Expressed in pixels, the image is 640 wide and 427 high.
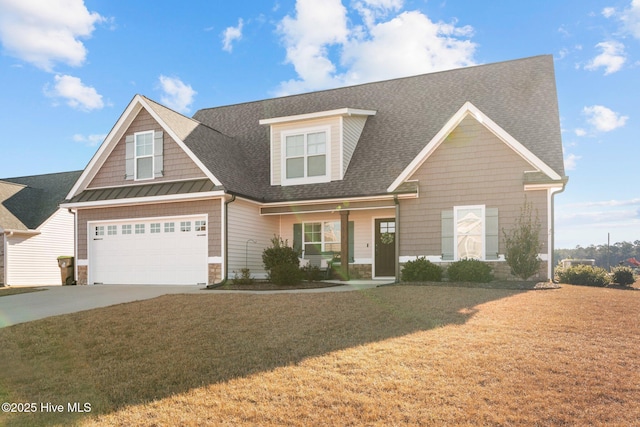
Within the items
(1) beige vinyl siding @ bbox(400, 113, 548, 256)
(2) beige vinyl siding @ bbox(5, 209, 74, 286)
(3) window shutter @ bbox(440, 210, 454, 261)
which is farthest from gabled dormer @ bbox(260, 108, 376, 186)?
(2) beige vinyl siding @ bbox(5, 209, 74, 286)

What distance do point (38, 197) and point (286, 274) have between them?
19.1 meters

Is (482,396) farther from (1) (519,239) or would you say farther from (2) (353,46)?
(2) (353,46)

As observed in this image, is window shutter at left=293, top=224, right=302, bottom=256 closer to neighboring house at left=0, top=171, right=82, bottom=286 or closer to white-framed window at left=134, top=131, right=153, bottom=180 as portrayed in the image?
white-framed window at left=134, top=131, right=153, bottom=180

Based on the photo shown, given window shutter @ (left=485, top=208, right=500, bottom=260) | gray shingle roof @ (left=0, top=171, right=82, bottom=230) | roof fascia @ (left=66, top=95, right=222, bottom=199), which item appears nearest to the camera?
window shutter @ (left=485, top=208, right=500, bottom=260)

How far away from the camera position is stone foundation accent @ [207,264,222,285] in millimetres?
15625

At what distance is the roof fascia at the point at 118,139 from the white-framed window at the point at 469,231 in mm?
7926

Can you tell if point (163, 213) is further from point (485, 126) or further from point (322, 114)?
point (485, 126)

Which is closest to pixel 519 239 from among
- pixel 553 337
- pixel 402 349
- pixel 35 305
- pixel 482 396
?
pixel 553 337

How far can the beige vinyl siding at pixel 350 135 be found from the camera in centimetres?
1770

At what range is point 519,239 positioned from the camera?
13.6 meters

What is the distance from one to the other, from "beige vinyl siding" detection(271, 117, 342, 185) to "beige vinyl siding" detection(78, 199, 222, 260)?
10.8 ft

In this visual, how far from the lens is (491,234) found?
1440 centimetres

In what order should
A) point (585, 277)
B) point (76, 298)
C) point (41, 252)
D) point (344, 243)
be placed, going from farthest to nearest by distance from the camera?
1. point (41, 252)
2. point (344, 243)
3. point (585, 277)
4. point (76, 298)

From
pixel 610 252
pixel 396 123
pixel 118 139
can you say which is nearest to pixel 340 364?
pixel 396 123
